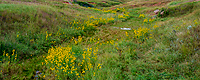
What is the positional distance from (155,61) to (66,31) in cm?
701

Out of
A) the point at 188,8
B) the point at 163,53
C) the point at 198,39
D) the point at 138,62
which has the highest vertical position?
the point at 188,8

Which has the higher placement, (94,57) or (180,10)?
(180,10)

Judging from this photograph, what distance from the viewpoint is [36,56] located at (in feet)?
21.2

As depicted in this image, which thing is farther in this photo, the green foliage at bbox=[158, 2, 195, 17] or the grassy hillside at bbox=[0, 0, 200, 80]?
the green foliage at bbox=[158, 2, 195, 17]

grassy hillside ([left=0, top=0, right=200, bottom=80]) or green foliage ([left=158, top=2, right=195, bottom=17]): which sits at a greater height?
green foliage ([left=158, top=2, right=195, bottom=17])

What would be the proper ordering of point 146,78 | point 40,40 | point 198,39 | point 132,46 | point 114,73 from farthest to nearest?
point 40,40
point 132,46
point 198,39
point 114,73
point 146,78

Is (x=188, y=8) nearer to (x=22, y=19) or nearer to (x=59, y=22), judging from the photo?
(x=59, y=22)

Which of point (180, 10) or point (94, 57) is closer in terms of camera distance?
point (94, 57)

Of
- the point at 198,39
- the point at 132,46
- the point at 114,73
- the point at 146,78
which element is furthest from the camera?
the point at 132,46

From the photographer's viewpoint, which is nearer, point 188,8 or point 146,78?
point 146,78

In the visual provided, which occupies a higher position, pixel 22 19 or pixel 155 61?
pixel 22 19

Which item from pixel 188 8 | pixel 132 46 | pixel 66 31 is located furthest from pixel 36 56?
pixel 188 8

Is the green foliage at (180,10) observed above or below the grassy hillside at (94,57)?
above

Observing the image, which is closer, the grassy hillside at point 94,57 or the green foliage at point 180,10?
the grassy hillside at point 94,57
